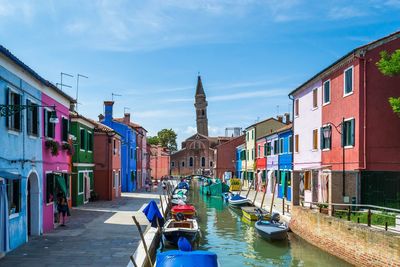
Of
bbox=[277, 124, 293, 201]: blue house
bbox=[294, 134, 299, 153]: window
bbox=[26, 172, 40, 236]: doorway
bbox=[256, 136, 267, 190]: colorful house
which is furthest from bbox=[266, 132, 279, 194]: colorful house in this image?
bbox=[26, 172, 40, 236]: doorway

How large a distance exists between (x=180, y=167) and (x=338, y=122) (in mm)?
87029

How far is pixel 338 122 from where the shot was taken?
23359 millimetres

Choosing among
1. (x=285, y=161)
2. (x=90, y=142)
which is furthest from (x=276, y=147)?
(x=90, y=142)

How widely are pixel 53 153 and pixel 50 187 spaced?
140 centimetres

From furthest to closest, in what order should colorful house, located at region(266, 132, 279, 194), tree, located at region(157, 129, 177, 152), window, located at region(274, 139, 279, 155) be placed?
1. tree, located at region(157, 129, 177, 152)
2. colorful house, located at region(266, 132, 279, 194)
3. window, located at region(274, 139, 279, 155)

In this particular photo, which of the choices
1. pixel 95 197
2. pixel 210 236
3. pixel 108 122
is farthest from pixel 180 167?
pixel 210 236

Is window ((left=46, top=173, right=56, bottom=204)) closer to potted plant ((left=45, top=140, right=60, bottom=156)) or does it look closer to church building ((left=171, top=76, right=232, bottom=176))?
potted plant ((left=45, top=140, right=60, bottom=156))

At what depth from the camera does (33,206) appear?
1727 centimetres

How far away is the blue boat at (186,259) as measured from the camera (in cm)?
1085

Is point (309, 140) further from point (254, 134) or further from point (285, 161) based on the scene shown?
point (254, 134)

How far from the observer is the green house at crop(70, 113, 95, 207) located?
27.9m

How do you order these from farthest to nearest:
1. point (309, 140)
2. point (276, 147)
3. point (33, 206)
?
point (276, 147) → point (309, 140) → point (33, 206)

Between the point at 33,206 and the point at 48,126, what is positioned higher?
the point at 48,126

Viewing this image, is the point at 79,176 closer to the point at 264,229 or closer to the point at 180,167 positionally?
the point at 264,229
